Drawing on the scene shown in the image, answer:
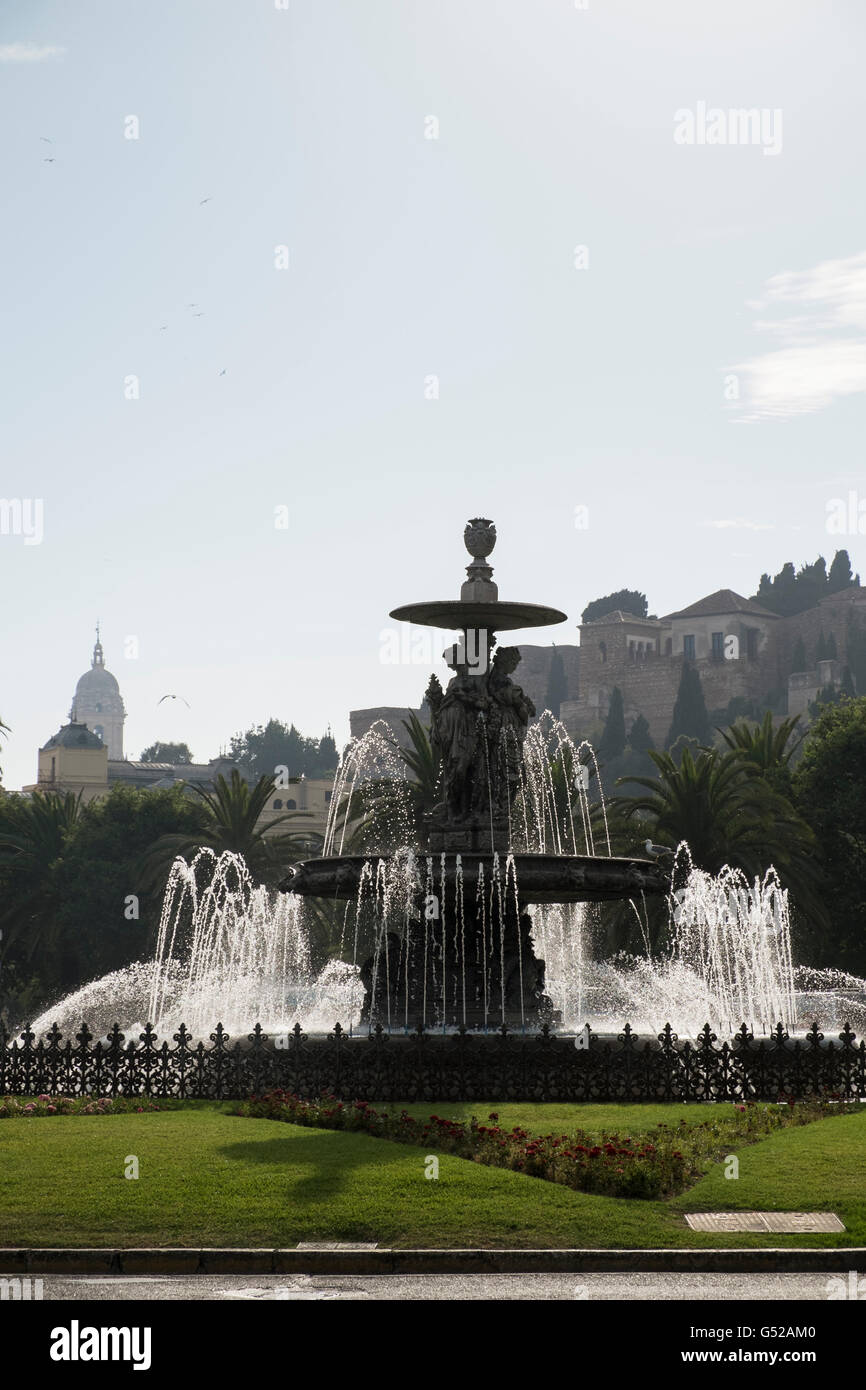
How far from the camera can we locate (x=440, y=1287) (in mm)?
9250

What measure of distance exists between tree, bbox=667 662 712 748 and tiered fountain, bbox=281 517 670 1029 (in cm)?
12311

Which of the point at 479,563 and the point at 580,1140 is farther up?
the point at 479,563

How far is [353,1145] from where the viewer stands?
42.8ft

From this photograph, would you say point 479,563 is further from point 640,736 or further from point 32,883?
point 640,736

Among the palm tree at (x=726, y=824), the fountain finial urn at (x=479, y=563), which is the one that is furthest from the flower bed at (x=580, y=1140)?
the palm tree at (x=726, y=824)

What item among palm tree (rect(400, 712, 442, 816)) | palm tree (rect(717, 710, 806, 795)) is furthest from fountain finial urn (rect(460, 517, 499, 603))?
palm tree (rect(717, 710, 806, 795))

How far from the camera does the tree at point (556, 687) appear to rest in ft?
558

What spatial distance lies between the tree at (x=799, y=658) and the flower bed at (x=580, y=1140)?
480 feet

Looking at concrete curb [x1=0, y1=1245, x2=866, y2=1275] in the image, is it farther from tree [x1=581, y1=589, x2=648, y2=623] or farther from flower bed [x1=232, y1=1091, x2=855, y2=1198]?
tree [x1=581, y1=589, x2=648, y2=623]

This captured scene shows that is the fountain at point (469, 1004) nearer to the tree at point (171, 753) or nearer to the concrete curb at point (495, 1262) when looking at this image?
the concrete curb at point (495, 1262)

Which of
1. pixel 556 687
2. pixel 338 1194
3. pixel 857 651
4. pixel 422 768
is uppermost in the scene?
pixel 556 687

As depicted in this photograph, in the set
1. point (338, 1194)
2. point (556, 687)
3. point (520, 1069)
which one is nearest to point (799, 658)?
point (556, 687)

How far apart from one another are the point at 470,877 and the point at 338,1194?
7.98 m

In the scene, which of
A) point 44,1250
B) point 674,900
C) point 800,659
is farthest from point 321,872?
point 800,659
